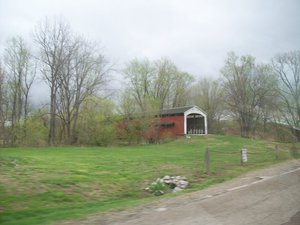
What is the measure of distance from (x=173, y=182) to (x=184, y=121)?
3881cm

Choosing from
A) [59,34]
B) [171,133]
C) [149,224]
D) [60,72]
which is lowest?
Result: [149,224]

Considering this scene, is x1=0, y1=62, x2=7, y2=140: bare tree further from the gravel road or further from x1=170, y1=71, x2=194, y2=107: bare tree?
the gravel road

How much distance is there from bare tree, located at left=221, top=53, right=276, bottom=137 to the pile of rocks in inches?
2074

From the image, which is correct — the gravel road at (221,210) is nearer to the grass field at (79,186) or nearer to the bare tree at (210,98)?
the grass field at (79,186)

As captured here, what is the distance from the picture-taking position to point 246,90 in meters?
68.3

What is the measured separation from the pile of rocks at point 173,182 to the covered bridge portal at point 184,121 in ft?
124

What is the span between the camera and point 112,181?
15336 mm

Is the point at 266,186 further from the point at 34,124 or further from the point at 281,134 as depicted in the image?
the point at 281,134

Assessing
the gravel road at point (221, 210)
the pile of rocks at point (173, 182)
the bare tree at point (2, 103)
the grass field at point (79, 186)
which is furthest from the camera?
the bare tree at point (2, 103)

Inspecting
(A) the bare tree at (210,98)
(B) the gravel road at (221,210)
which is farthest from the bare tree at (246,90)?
(B) the gravel road at (221,210)

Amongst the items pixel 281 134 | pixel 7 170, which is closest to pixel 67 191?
pixel 7 170

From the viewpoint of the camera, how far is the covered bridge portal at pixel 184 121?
54969 millimetres

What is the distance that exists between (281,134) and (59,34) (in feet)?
128

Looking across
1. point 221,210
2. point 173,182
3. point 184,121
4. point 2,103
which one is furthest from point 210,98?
point 221,210
